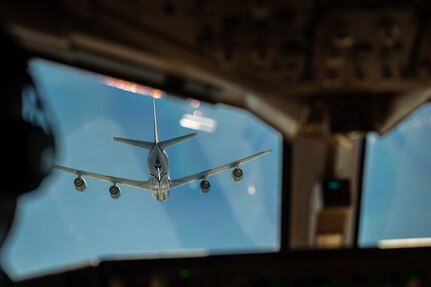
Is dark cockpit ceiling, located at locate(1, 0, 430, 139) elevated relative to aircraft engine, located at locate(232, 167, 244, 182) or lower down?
elevated

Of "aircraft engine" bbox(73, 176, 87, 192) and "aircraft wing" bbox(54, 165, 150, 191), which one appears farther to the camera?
"aircraft wing" bbox(54, 165, 150, 191)

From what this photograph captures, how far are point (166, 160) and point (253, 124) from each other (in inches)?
286

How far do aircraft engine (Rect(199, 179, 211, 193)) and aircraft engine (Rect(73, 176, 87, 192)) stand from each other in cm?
195

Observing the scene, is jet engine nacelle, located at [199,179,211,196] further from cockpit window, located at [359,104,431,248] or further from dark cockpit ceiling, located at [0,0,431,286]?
dark cockpit ceiling, located at [0,0,431,286]

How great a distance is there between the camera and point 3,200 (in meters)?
1.36

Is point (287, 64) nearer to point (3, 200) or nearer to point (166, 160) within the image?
point (3, 200)

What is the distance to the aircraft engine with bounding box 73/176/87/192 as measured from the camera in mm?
8000

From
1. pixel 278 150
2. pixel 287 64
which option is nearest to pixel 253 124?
pixel 278 150

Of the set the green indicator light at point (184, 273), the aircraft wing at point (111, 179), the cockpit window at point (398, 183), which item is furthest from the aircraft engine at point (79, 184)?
the green indicator light at point (184, 273)

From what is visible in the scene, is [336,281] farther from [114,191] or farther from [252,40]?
[114,191]

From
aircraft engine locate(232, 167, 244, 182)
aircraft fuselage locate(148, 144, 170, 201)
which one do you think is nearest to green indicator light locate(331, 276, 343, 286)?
aircraft engine locate(232, 167, 244, 182)

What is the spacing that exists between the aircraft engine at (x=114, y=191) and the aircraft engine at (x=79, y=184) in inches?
19.9

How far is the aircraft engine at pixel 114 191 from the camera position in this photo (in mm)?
8879

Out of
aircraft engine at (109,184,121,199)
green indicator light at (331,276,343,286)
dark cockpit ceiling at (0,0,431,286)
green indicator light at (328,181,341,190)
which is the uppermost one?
dark cockpit ceiling at (0,0,431,286)
